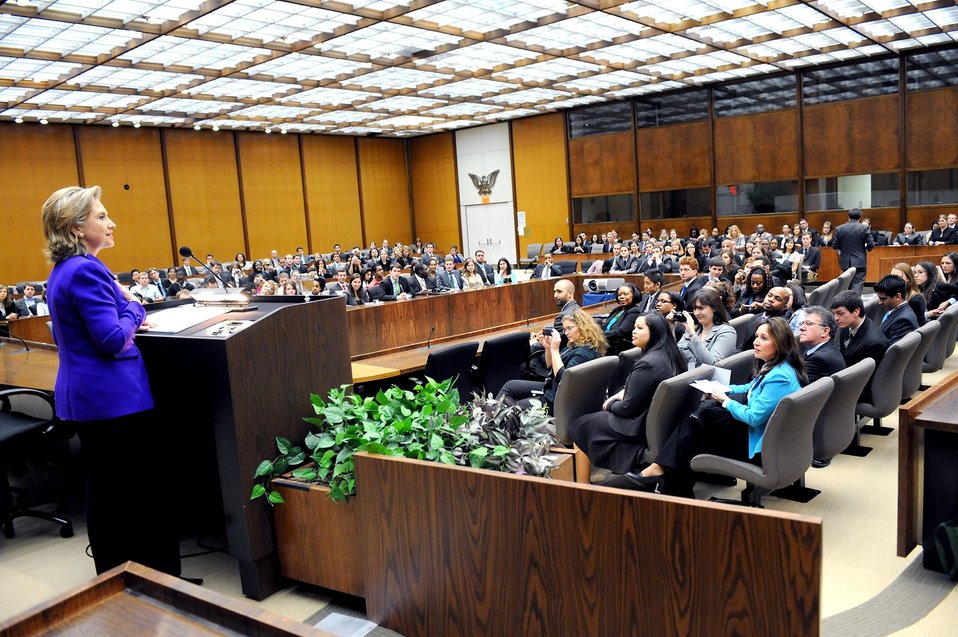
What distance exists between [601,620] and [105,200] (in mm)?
19165

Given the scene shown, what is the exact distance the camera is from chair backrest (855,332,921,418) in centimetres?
454

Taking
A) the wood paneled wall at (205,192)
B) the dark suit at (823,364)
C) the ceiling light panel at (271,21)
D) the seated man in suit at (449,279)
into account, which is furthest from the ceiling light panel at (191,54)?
the dark suit at (823,364)

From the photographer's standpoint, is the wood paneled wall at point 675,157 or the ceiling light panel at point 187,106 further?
the wood paneled wall at point 675,157

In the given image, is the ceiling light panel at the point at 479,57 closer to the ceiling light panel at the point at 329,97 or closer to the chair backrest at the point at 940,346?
the ceiling light panel at the point at 329,97

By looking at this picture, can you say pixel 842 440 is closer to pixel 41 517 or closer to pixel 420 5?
pixel 41 517

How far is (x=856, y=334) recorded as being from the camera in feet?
16.0

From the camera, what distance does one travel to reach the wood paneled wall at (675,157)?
18.7 metres

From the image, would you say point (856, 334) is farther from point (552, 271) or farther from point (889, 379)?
point (552, 271)

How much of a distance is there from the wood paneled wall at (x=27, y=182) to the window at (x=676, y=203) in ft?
47.5

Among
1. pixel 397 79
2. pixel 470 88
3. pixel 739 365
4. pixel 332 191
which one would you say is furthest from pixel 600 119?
pixel 739 365

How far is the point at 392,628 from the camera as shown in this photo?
271 cm

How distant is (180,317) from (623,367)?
9.75ft

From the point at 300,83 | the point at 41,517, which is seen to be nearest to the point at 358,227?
the point at 300,83

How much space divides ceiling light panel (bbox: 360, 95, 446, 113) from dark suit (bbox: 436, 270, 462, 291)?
574 centimetres
